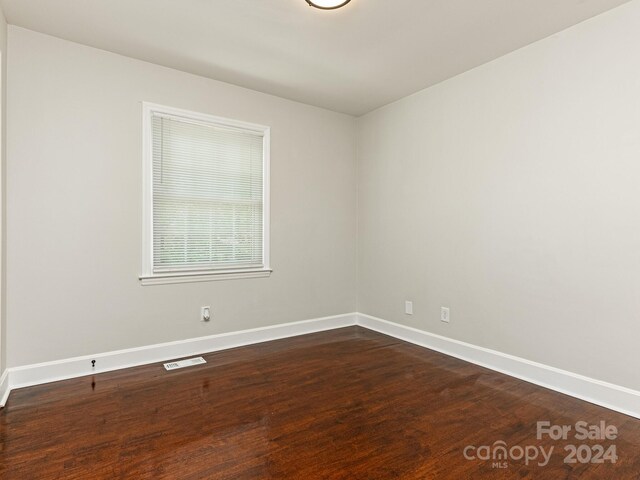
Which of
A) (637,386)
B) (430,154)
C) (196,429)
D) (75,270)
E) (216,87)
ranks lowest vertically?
(196,429)

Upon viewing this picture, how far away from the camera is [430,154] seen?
11.8 feet

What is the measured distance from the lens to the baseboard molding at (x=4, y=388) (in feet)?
7.75

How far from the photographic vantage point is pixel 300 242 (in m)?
4.05

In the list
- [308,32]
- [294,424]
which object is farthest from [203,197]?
[294,424]

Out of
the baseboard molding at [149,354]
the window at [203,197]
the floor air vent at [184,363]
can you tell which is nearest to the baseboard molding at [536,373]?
the baseboard molding at [149,354]

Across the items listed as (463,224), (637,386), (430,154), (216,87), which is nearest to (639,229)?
(637,386)

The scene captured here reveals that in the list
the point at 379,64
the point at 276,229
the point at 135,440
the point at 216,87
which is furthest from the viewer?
the point at 276,229

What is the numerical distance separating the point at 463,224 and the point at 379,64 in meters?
1.57

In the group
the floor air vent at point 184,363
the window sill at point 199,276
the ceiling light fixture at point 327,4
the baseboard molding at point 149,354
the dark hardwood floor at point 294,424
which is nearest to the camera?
the dark hardwood floor at point 294,424

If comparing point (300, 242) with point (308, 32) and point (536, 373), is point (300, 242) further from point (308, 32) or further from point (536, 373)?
point (536, 373)

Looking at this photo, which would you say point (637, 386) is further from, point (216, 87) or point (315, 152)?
point (216, 87)

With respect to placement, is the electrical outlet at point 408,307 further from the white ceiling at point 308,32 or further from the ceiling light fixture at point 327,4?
the ceiling light fixture at point 327,4

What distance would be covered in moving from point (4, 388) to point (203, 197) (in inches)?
77.9

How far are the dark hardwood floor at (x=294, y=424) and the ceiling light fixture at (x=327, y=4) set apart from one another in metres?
2.51
